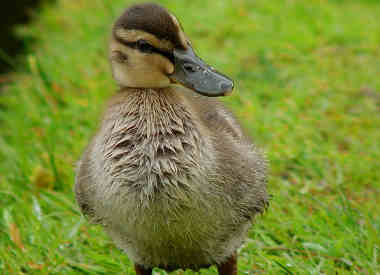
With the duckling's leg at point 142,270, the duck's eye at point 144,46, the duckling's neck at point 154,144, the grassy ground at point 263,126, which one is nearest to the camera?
the duckling's neck at point 154,144

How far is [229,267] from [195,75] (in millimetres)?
1074

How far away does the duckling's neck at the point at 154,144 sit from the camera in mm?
3078

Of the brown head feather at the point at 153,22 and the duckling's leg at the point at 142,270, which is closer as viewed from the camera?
the brown head feather at the point at 153,22

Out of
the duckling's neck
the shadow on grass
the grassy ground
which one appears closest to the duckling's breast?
the duckling's neck

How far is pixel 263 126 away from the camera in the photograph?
5.62 m

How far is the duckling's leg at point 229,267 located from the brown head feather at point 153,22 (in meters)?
1.17

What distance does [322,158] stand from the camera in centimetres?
502

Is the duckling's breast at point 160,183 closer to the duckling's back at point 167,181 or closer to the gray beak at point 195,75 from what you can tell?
the duckling's back at point 167,181

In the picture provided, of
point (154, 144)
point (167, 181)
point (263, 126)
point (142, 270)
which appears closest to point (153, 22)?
point (154, 144)

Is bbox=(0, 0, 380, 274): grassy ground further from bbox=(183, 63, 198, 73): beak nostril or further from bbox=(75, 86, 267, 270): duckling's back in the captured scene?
bbox=(183, 63, 198, 73): beak nostril

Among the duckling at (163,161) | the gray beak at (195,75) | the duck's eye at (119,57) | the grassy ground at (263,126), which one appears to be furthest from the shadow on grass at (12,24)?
the gray beak at (195,75)

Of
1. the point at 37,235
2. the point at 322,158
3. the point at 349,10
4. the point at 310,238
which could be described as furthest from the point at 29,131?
the point at 349,10

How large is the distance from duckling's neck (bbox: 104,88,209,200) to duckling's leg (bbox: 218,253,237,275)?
0.68 metres

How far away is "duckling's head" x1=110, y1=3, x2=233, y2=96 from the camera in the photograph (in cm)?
317
